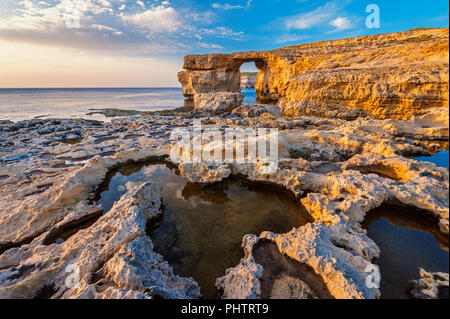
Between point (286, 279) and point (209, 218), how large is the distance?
104 inches

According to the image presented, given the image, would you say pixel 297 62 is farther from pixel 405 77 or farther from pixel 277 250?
pixel 277 250

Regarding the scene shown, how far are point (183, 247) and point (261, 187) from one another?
3.49 meters

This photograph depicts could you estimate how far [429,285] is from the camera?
293 cm

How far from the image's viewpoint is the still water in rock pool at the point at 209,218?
4.03m

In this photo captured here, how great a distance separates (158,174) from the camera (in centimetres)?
802

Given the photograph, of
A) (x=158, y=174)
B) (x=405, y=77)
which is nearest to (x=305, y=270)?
(x=158, y=174)

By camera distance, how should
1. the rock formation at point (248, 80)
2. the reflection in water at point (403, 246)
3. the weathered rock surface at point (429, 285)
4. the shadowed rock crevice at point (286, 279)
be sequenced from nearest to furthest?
the weathered rock surface at point (429, 285)
the shadowed rock crevice at point (286, 279)
the reflection in water at point (403, 246)
the rock formation at point (248, 80)

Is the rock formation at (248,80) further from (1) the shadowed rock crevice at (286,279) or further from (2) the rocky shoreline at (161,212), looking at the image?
(1) the shadowed rock crevice at (286,279)

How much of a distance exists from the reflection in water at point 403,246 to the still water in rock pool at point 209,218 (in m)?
1.65

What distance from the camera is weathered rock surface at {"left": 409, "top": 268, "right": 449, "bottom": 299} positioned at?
282cm

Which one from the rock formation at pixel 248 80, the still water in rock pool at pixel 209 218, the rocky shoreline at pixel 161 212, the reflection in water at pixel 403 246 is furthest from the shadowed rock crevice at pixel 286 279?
the rock formation at pixel 248 80

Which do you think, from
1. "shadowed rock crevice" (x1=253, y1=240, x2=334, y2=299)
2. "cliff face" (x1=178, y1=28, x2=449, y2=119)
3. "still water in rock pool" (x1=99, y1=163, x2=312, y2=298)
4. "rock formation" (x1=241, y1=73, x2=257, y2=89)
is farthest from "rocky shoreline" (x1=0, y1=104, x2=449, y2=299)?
"rock formation" (x1=241, y1=73, x2=257, y2=89)

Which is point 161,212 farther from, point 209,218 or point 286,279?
point 286,279
